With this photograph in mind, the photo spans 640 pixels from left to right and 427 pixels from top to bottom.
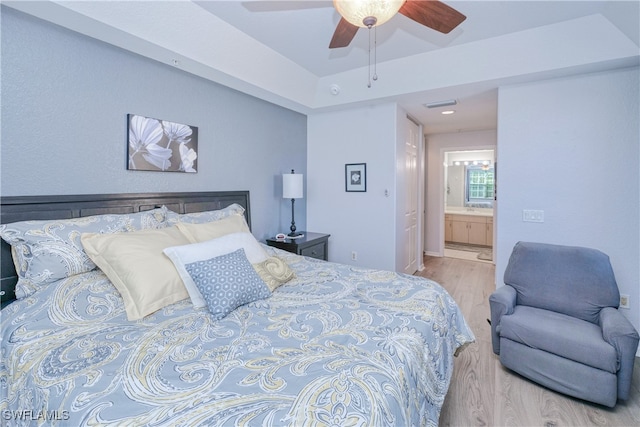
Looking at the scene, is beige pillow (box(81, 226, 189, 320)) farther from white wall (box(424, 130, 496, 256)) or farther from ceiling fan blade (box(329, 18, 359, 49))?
white wall (box(424, 130, 496, 256))

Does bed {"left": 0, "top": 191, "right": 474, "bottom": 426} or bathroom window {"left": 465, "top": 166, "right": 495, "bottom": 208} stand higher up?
bathroom window {"left": 465, "top": 166, "right": 495, "bottom": 208}

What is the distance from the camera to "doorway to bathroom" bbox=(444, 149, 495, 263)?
6617mm

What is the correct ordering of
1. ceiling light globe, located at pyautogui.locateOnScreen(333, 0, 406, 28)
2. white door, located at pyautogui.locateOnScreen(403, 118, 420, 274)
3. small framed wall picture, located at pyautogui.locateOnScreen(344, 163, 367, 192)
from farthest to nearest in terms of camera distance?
white door, located at pyautogui.locateOnScreen(403, 118, 420, 274) → small framed wall picture, located at pyautogui.locateOnScreen(344, 163, 367, 192) → ceiling light globe, located at pyautogui.locateOnScreen(333, 0, 406, 28)

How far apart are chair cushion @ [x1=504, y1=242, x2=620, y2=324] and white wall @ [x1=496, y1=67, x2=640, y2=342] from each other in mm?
483

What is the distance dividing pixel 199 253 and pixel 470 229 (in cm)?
653

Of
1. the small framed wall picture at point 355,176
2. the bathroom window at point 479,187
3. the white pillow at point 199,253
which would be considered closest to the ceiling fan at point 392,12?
the white pillow at point 199,253

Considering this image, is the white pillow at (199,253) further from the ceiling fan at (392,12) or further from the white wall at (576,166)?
the white wall at (576,166)

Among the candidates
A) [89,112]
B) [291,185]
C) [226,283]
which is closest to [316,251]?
[291,185]

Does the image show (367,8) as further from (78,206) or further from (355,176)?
(355,176)

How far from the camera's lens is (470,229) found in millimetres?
6824

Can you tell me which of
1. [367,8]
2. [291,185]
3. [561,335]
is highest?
[367,8]

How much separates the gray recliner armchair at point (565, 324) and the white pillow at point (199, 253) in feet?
6.27

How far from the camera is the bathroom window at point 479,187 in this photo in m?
7.15
